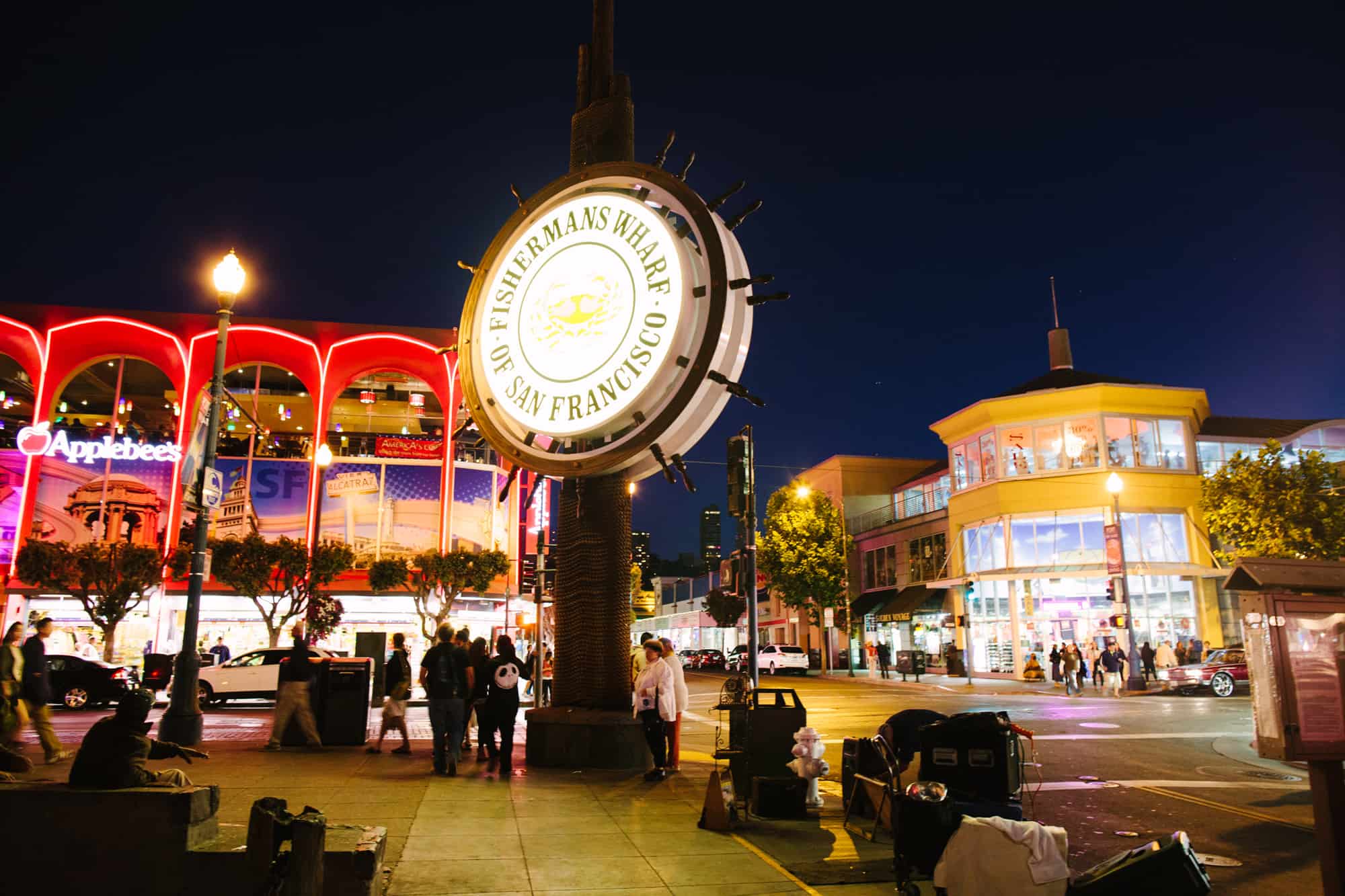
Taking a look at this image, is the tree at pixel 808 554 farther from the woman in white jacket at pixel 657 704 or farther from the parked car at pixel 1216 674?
the woman in white jacket at pixel 657 704

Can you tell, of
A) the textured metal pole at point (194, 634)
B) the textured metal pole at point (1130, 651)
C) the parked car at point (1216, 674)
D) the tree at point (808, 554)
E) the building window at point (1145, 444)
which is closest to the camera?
the textured metal pole at point (194, 634)

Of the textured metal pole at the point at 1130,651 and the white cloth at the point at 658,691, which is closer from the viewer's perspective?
the white cloth at the point at 658,691

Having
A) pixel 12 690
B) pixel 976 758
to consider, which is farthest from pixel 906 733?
pixel 12 690

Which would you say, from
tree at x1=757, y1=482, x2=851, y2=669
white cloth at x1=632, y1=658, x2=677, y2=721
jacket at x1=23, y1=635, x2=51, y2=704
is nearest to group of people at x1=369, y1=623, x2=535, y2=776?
white cloth at x1=632, y1=658, x2=677, y2=721

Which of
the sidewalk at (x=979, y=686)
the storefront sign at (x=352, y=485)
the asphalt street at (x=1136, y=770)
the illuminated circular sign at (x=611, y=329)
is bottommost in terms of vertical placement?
the sidewalk at (x=979, y=686)

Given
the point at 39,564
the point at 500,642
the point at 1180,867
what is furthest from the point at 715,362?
the point at 39,564

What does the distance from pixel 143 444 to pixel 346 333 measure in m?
9.96

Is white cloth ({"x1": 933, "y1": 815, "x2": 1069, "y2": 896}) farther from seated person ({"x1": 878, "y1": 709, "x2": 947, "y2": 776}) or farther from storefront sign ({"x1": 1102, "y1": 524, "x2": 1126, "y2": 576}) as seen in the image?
storefront sign ({"x1": 1102, "y1": 524, "x2": 1126, "y2": 576})

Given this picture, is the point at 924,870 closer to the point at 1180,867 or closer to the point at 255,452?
the point at 1180,867

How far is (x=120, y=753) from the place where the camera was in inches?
225

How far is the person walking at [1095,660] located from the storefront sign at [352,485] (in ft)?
101

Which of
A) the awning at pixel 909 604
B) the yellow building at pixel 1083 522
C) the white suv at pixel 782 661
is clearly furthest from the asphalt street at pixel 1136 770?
the white suv at pixel 782 661

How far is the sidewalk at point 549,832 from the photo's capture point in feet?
21.4

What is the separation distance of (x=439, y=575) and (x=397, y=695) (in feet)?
87.2
